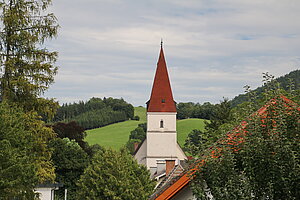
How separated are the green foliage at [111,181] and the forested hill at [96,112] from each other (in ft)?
323

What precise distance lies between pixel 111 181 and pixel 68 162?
67.2 ft

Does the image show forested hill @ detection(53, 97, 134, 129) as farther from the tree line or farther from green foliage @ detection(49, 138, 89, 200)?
the tree line

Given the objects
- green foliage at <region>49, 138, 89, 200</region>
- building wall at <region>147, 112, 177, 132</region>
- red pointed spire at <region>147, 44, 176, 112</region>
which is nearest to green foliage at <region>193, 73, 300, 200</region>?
green foliage at <region>49, 138, 89, 200</region>

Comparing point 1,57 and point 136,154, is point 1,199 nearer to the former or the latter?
point 1,57

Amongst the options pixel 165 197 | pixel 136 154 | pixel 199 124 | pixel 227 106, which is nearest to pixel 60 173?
pixel 136 154

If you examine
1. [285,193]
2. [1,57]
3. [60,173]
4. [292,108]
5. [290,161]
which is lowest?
[60,173]

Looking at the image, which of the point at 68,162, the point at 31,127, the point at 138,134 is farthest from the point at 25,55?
the point at 138,134

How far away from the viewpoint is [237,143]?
778 cm

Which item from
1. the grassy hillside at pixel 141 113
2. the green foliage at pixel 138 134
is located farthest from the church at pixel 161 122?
the grassy hillside at pixel 141 113

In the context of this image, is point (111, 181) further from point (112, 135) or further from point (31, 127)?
point (112, 135)

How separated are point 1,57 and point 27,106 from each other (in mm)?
2520

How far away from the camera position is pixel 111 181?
115 ft

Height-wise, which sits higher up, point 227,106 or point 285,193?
point 227,106

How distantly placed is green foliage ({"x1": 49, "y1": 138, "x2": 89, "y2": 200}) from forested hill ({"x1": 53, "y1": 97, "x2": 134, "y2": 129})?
3139 inches
